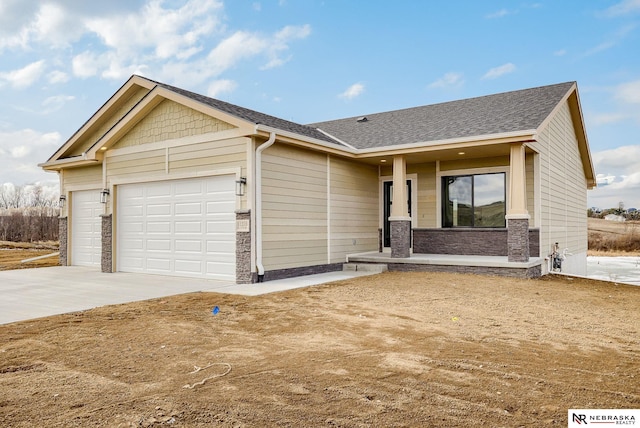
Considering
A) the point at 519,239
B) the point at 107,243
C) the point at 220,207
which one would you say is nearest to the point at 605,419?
the point at 519,239

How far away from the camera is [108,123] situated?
45.1ft

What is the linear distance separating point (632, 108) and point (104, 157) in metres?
23.4

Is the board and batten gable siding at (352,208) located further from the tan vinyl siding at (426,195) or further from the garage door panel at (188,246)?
the garage door panel at (188,246)

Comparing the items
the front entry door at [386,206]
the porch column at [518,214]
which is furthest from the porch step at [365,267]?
the porch column at [518,214]

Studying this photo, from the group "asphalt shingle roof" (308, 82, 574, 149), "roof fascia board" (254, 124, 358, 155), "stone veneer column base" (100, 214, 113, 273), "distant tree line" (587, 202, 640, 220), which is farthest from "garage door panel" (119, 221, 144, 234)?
"distant tree line" (587, 202, 640, 220)

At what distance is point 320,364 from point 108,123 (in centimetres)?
1258

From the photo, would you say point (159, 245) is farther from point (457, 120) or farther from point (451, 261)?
point (457, 120)

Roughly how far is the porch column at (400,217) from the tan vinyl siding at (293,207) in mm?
1855

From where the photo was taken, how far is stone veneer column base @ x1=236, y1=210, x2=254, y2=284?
9227 millimetres

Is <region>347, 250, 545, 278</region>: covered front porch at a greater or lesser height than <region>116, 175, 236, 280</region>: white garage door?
lesser

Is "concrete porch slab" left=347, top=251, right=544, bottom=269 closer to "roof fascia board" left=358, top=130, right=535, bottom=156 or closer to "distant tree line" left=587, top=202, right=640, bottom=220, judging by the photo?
"roof fascia board" left=358, top=130, right=535, bottom=156

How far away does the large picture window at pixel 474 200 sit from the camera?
12.3 metres

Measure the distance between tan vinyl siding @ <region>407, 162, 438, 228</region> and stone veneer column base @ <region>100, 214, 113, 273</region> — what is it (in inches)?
343

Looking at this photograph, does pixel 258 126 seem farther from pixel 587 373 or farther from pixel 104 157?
pixel 587 373
